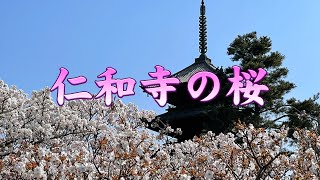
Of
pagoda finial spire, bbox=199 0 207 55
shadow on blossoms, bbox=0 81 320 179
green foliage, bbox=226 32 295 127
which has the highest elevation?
pagoda finial spire, bbox=199 0 207 55

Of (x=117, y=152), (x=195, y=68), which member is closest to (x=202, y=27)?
(x=195, y=68)

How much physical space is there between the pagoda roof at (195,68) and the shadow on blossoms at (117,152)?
12650 mm

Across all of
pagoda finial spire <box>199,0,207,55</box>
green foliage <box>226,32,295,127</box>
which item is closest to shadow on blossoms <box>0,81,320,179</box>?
green foliage <box>226,32,295,127</box>

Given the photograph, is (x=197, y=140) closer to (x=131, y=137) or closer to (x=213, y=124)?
(x=131, y=137)

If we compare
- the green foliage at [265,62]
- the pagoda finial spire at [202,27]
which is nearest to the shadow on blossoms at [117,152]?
the green foliage at [265,62]

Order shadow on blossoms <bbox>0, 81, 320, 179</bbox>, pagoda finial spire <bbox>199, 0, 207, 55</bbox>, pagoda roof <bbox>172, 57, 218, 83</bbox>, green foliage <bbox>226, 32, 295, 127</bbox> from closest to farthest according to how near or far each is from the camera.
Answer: shadow on blossoms <bbox>0, 81, 320, 179</bbox> < green foliage <bbox>226, 32, 295, 127</bbox> < pagoda roof <bbox>172, 57, 218, 83</bbox> < pagoda finial spire <bbox>199, 0, 207, 55</bbox>

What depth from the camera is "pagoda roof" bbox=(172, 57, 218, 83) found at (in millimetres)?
25547

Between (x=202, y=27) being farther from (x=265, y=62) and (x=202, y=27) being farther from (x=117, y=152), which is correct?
(x=117, y=152)

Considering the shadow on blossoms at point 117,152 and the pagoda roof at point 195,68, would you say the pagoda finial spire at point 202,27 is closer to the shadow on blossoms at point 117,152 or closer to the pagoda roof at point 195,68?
the pagoda roof at point 195,68

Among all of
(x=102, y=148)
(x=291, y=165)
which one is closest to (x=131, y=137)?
(x=102, y=148)

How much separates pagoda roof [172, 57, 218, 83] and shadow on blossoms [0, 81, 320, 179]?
12650 millimetres

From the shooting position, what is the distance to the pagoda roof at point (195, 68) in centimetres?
2555

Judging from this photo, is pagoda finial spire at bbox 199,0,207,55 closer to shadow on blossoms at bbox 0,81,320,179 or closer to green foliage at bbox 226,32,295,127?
green foliage at bbox 226,32,295,127

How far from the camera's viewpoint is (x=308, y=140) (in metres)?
9.06
